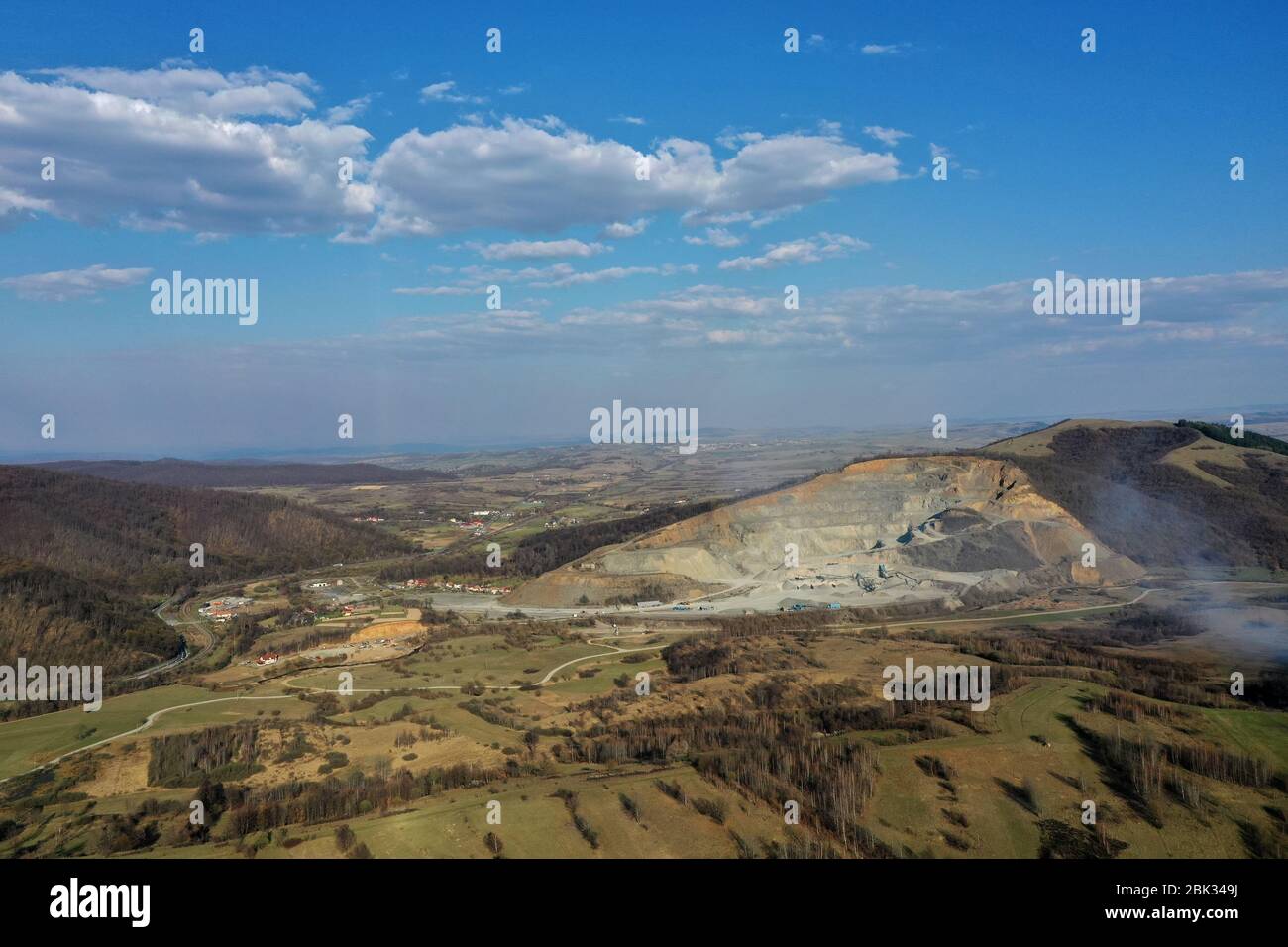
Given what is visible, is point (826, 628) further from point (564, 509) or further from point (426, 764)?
point (564, 509)

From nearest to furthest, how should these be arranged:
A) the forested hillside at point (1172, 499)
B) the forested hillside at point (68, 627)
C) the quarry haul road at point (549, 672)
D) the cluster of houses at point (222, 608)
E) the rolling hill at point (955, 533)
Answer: the quarry haul road at point (549, 672)
the forested hillside at point (68, 627)
the rolling hill at point (955, 533)
the cluster of houses at point (222, 608)
the forested hillside at point (1172, 499)

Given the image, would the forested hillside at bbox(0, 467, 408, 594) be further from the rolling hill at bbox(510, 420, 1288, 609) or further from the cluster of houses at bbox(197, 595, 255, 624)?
the rolling hill at bbox(510, 420, 1288, 609)

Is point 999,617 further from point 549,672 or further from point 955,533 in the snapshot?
point 549,672

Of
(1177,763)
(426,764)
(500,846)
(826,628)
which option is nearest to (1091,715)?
(1177,763)

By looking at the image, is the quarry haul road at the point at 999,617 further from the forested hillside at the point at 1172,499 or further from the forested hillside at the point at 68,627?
the forested hillside at the point at 68,627

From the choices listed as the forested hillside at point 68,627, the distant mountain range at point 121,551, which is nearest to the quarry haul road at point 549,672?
the forested hillside at point 68,627

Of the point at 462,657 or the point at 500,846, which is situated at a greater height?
the point at 500,846
